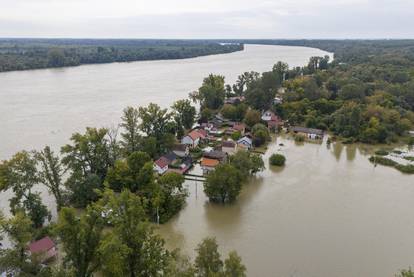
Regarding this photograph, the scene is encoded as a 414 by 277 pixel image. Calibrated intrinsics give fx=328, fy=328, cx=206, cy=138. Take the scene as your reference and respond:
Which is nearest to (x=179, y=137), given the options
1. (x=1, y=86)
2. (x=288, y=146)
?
(x=288, y=146)

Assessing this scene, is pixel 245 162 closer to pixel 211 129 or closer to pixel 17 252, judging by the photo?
pixel 211 129

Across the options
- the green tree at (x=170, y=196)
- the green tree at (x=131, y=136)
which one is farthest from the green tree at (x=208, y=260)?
the green tree at (x=131, y=136)

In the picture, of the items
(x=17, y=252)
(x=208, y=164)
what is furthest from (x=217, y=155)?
(x=17, y=252)

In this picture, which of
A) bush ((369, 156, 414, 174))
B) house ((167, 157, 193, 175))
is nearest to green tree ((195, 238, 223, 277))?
house ((167, 157, 193, 175))

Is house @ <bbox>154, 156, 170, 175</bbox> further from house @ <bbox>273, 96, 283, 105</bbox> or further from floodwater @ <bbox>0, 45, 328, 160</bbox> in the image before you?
house @ <bbox>273, 96, 283, 105</bbox>

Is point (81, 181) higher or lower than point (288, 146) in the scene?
higher

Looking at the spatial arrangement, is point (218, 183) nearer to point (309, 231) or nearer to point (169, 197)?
point (169, 197)
